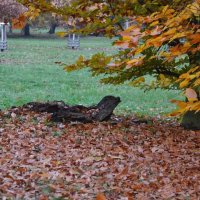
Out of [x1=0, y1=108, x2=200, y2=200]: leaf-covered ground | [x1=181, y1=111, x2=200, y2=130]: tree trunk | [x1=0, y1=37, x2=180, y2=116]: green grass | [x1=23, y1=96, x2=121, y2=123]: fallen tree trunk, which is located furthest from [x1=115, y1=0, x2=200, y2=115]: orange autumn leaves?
[x1=0, y1=37, x2=180, y2=116]: green grass

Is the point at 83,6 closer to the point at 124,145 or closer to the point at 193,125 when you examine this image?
the point at 124,145

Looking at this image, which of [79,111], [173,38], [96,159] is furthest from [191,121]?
[173,38]

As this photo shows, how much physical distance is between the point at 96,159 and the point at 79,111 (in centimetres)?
263

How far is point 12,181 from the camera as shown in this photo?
514cm

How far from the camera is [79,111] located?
8.80m

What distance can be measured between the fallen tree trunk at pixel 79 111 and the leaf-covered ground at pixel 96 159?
21 cm

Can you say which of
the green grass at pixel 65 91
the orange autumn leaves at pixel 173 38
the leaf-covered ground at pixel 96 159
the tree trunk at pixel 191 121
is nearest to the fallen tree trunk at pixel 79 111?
the leaf-covered ground at pixel 96 159

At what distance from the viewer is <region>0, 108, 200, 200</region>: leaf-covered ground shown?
4988 millimetres

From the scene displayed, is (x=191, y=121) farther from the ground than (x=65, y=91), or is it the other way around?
(x=191, y=121)

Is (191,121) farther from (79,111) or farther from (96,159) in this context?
(96,159)

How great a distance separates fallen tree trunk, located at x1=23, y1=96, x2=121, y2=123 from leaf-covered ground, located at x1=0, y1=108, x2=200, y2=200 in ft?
0.68

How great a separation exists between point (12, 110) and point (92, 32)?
2.83 meters

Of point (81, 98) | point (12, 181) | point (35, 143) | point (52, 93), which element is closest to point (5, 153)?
point (35, 143)

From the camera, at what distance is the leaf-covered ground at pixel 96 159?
16.4 ft
